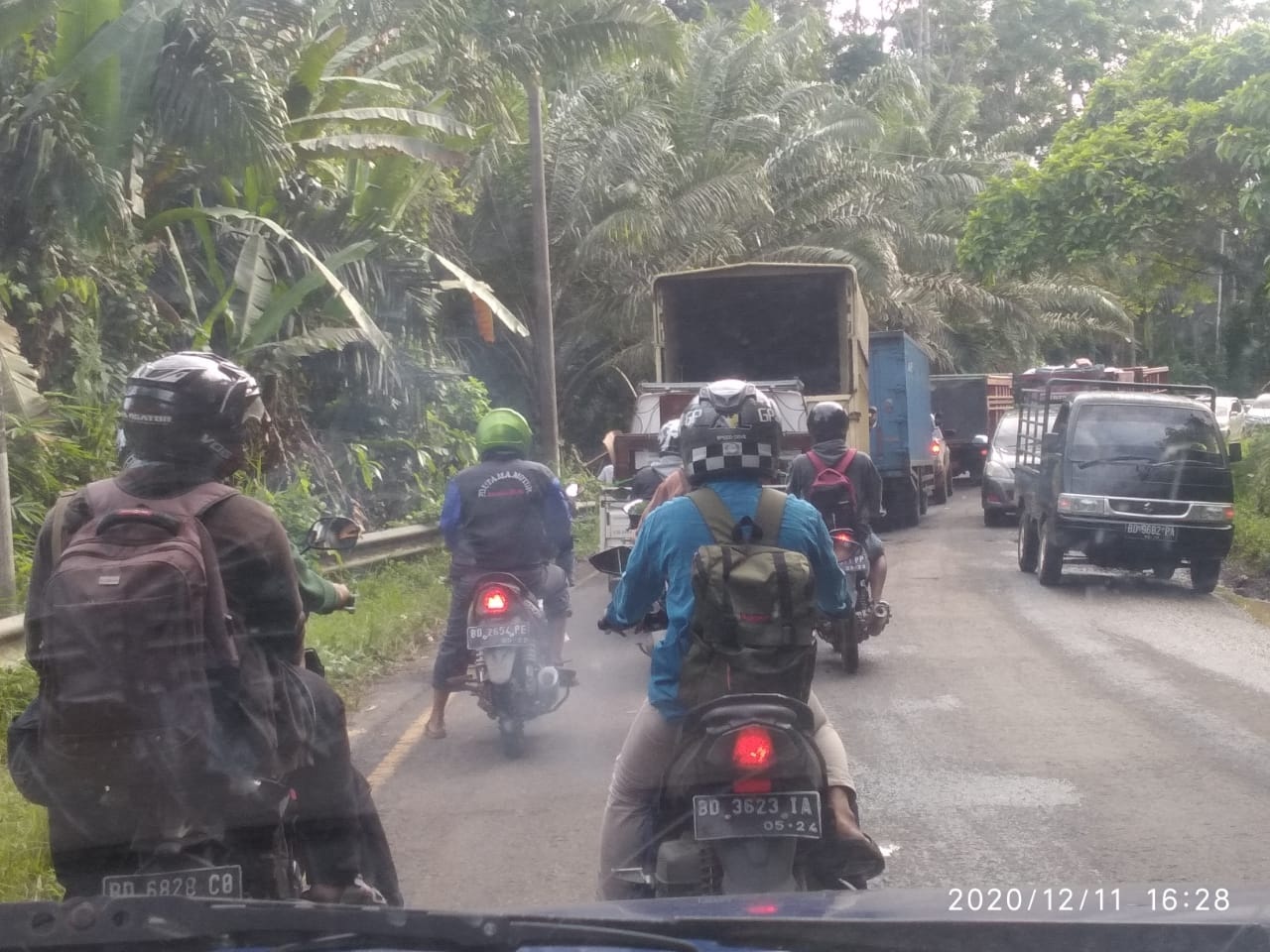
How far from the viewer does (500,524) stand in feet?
24.8

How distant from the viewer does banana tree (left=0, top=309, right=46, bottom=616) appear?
8977 mm

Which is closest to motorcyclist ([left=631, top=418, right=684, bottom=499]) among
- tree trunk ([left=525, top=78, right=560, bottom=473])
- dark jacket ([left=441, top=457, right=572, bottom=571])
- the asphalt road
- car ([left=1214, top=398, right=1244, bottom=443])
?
the asphalt road

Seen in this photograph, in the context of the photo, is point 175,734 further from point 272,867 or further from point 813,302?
point 813,302

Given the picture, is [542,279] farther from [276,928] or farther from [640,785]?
[276,928]

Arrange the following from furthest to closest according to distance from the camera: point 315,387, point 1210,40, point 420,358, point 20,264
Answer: point 1210,40 < point 420,358 < point 315,387 < point 20,264

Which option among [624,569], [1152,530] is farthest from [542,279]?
[624,569]

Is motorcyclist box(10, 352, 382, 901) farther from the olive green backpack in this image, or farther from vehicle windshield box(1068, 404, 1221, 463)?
vehicle windshield box(1068, 404, 1221, 463)

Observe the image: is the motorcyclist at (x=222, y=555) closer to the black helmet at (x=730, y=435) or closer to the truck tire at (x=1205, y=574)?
the black helmet at (x=730, y=435)

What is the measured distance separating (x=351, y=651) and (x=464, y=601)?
9.44 feet

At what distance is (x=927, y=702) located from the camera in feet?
29.4

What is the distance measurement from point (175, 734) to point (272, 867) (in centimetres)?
52

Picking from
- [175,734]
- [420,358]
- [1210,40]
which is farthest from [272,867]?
[1210,40]

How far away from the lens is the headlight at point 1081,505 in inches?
574

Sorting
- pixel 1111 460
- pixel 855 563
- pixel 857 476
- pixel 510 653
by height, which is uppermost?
pixel 857 476
